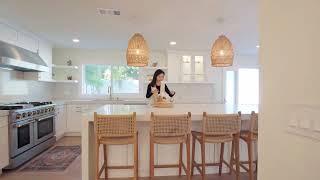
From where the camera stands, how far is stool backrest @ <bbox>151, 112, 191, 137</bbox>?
8.16 ft

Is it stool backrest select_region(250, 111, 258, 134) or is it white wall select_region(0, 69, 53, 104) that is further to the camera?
white wall select_region(0, 69, 53, 104)

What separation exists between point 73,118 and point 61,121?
0.31 meters

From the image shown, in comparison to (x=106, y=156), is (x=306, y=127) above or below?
above

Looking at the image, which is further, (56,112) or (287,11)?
(56,112)

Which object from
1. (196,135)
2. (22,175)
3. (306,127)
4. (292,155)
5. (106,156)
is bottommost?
(22,175)

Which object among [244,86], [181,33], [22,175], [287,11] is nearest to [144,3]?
[181,33]

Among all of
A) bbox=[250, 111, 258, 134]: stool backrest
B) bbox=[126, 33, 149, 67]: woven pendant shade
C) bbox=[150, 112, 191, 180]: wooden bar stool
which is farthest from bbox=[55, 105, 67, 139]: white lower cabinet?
bbox=[250, 111, 258, 134]: stool backrest

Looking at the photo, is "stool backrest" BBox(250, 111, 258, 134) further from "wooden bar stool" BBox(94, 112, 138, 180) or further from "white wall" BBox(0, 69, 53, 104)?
"white wall" BBox(0, 69, 53, 104)

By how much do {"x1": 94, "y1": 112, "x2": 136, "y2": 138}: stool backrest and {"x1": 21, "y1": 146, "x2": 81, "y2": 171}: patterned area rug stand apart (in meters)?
1.60

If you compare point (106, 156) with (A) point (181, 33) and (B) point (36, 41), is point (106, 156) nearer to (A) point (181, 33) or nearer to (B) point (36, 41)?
(A) point (181, 33)

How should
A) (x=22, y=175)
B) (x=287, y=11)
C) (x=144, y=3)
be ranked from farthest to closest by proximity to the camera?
(x=22, y=175) → (x=144, y=3) → (x=287, y=11)

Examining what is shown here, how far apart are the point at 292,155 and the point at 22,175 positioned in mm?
3598

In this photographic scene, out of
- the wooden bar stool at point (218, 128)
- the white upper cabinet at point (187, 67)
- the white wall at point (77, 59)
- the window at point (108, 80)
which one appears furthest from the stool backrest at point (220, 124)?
the white wall at point (77, 59)

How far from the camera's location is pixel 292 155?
899 millimetres
